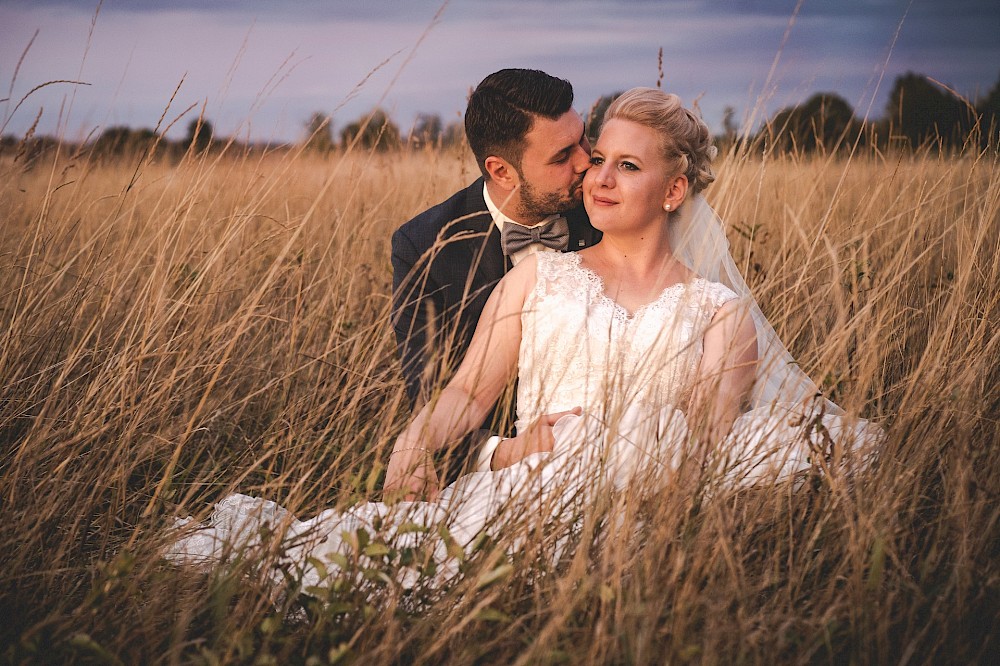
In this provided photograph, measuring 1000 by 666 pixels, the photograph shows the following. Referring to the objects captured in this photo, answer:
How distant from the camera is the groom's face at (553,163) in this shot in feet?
10.6

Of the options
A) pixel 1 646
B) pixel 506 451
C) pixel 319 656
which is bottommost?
pixel 1 646

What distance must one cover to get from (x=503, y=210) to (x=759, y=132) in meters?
1.58

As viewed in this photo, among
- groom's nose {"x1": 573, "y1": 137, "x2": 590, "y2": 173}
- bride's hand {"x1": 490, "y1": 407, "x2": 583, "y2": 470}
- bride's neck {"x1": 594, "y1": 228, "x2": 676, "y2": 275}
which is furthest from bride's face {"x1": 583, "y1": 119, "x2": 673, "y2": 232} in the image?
bride's hand {"x1": 490, "y1": 407, "x2": 583, "y2": 470}

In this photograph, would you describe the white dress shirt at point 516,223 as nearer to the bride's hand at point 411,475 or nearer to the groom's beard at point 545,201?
the groom's beard at point 545,201

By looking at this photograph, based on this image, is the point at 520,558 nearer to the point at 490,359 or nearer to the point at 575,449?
the point at 575,449

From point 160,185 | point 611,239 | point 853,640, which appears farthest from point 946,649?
point 160,185

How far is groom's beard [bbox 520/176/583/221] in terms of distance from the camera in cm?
329

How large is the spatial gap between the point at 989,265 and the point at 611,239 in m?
1.73

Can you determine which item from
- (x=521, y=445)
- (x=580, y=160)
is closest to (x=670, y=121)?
(x=580, y=160)

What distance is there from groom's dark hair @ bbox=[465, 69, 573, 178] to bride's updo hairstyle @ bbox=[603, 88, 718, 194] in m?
0.35

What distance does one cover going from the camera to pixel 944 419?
7.55ft

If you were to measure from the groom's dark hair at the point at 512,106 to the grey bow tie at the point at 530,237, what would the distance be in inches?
10.8

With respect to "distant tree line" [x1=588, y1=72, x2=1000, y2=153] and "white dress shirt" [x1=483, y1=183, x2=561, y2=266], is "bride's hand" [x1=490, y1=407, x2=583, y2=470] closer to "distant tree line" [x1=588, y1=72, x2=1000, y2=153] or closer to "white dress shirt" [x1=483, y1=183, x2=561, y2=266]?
"white dress shirt" [x1=483, y1=183, x2=561, y2=266]

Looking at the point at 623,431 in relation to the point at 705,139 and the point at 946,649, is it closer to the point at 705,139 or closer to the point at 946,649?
the point at 946,649
